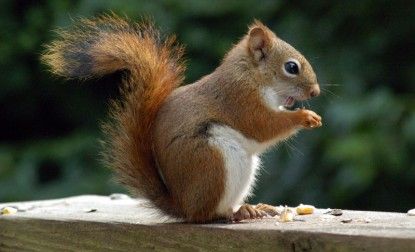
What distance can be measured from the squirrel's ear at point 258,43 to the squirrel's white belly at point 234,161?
244 mm

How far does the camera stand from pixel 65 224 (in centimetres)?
241

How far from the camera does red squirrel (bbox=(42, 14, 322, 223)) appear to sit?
7.80 ft

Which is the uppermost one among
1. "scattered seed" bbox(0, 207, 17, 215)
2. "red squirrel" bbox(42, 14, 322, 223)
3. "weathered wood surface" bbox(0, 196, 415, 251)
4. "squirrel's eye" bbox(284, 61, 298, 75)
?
"squirrel's eye" bbox(284, 61, 298, 75)

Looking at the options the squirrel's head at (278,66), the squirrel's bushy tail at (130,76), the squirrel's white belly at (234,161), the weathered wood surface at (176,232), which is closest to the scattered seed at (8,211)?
the weathered wood surface at (176,232)

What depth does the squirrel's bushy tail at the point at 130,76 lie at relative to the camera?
8.08ft

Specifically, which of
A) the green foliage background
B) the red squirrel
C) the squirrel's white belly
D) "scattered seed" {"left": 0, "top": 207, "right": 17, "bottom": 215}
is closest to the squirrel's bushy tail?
the red squirrel

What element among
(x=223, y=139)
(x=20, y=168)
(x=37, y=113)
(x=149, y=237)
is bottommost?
(x=149, y=237)

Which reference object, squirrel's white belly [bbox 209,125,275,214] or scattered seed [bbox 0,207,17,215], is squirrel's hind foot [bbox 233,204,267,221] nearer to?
squirrel's white belly [bbox 209,125,275,214]

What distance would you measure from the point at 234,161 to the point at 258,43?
35cm

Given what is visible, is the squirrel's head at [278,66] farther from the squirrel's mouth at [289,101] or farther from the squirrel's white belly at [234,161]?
the squirrel's white belly at [234,161]

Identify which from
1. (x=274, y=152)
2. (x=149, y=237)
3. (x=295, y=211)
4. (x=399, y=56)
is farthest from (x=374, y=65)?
(x=149, y=237)

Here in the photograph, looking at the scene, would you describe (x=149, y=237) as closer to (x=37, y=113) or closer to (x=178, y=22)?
(x=178, y=22)

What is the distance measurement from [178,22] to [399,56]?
78cm

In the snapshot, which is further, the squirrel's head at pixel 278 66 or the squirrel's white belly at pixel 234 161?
the squirrel's head at pixel 278 66
